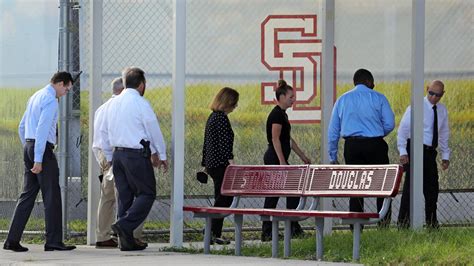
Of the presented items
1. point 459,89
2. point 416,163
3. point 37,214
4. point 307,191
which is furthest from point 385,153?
point 37,214

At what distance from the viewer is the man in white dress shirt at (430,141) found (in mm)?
15000

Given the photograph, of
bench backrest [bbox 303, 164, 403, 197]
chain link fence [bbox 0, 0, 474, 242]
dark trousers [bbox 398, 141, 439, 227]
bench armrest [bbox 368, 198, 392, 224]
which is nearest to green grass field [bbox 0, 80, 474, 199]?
chain link fence [bbox 0, 0, 474, 242]

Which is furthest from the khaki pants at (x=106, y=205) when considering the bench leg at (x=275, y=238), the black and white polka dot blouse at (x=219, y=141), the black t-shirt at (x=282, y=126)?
the bench leg at (x=275, y=238)

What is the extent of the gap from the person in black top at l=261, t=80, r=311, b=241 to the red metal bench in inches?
46.5

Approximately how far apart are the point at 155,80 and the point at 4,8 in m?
1.89

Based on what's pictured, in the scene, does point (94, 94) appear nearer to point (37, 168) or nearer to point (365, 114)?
point (37, 168)

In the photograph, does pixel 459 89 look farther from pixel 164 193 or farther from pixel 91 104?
pixel 91 104

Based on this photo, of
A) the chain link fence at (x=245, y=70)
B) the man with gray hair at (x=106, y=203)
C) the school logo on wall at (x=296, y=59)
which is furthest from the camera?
the school logo on wall at (x=296, y=59)

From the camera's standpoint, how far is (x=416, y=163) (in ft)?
44.6

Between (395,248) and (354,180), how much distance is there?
2.81 ft

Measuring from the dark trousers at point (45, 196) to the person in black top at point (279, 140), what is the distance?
7.75ft

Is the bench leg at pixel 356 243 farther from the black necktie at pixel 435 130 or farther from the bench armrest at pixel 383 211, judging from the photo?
the black necktie at pixel 435 130

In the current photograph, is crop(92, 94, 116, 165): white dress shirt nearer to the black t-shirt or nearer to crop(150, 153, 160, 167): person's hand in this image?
crop(150, 153, 160, 167): person's hand

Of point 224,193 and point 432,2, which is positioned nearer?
point 224,193
